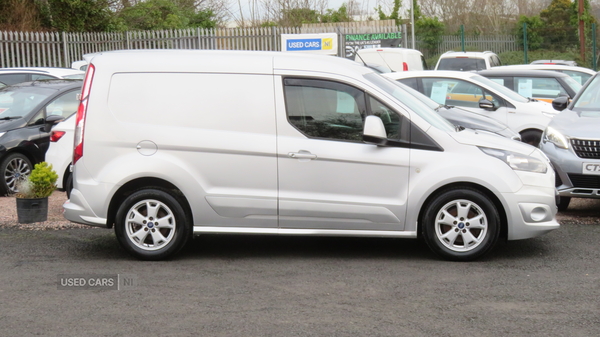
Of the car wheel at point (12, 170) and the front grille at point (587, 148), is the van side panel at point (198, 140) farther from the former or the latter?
the car wheel at point (12, 170)

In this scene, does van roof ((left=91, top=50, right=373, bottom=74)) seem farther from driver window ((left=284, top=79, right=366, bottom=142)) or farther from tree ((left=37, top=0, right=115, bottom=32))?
tree ((left=37, top=0, right=115, bottom=32))

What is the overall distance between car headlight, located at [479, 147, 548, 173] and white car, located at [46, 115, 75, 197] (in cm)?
534

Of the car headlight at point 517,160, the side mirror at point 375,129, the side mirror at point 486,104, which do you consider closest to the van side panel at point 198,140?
the side mirror at point 375,129

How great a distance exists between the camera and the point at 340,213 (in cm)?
665

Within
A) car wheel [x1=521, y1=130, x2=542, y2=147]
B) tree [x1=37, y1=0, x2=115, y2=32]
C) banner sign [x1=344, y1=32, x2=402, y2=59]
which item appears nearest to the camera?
car wheel [x1=521, y1=130, x2=542, y2=147]

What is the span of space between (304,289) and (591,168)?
4.07 metres

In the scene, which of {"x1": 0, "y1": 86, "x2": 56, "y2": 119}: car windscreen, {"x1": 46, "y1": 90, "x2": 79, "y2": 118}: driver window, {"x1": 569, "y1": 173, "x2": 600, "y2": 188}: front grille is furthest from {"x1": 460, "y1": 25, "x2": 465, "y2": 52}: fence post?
{"x1": 569, "y1": 173, "x2": 600, "y2": 188}: front grille

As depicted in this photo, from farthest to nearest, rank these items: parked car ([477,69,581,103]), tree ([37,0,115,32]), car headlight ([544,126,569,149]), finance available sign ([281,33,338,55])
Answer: tree ([37,0,115,32]) < finance available sign ([281,33,338,55]) < parked car ([477,69,581,103]) < car headlight ([544,126,569,149])

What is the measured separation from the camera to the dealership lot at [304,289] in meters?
4.93

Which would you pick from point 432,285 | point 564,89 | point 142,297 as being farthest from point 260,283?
point 564,89

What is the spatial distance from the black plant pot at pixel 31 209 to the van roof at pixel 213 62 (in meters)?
2.42

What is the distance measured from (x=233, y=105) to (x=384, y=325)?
259 cm

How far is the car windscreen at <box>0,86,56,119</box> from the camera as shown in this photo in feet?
36.2

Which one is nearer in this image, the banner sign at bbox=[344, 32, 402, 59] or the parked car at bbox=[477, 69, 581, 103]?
the parked car at bbox=[477, 69, 581, 103]
